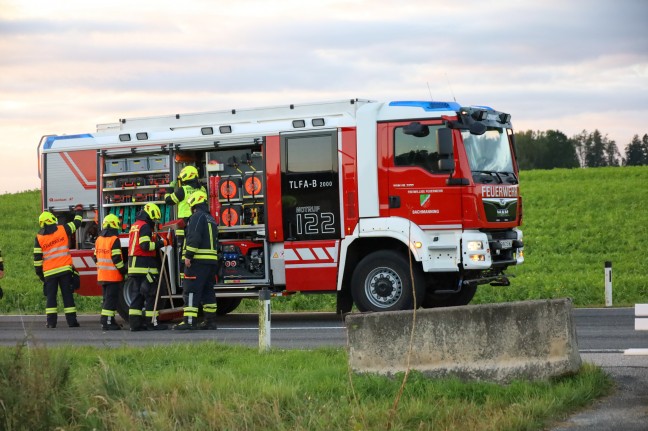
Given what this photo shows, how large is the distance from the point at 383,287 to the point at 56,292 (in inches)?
219

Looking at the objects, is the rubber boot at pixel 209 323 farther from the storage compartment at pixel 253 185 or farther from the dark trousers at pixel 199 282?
the storage compartment at pixel 253 185

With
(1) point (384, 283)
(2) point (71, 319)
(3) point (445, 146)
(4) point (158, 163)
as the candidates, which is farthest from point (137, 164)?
(3) point (445, 146)

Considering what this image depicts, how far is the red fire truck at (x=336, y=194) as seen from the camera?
51.1ft

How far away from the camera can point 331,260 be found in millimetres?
16297

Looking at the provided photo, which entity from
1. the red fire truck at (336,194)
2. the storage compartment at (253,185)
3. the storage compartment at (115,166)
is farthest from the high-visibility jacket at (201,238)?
the storage compartment at (115,166)

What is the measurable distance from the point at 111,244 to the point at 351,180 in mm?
3943

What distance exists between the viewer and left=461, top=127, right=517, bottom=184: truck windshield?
1569 cm

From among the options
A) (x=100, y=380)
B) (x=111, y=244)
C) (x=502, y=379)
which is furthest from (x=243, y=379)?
(x=111, y=244)

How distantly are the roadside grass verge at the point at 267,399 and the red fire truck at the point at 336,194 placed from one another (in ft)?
19.2

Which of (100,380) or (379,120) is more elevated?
(379,120)

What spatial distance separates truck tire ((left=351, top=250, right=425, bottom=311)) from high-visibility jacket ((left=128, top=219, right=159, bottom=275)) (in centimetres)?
314

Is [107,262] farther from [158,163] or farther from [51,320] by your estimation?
[158,163]

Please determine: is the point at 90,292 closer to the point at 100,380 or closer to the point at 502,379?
the point at 100,380

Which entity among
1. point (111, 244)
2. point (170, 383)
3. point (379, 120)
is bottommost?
point (170, 383)
